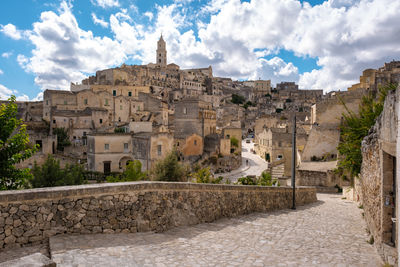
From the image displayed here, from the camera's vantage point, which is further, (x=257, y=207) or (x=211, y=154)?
(x=211, y=154)

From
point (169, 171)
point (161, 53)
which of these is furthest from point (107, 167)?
point (161, 53)

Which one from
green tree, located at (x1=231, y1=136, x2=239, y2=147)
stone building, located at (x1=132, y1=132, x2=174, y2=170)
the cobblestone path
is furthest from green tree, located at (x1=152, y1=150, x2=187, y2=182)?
green tree, located at (x1=231, y1=136, x2=239, y2=147)

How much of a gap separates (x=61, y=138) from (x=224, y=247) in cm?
4166

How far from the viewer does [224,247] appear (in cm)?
596

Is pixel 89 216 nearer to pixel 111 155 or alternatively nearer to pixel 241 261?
pixel 241 261

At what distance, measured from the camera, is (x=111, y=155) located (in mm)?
34000

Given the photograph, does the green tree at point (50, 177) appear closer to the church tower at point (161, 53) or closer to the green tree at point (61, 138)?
the green tree at point (61, 138)

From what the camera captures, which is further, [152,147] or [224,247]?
[152,147]

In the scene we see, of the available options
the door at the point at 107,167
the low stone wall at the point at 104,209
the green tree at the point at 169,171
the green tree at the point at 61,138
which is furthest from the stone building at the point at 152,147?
the low stone wall at the point at 104,209

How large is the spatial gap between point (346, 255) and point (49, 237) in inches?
230

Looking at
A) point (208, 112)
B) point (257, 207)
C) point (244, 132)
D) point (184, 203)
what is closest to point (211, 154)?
point (208, 112)

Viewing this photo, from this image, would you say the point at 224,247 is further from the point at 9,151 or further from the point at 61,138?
the point at 61,138

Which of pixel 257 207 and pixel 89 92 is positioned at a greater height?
pixel 89 92

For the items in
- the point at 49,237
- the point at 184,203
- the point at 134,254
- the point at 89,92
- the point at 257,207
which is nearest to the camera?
the point at 134,254
